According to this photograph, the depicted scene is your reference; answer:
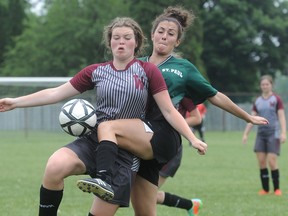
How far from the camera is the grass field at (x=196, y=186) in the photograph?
9305mm

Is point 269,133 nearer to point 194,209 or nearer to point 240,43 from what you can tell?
point 194,209

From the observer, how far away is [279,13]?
52.8 m

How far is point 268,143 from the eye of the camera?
11.5 meters

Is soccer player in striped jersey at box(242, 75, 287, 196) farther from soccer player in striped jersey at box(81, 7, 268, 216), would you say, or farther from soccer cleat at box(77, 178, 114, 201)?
soccer cleat at box(77, 178, 114, 201)

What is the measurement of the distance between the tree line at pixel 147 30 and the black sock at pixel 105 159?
118 ft

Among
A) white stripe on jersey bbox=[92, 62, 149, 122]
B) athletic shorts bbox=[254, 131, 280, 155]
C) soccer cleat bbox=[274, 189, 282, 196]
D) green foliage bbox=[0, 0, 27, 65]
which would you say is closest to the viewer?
white stripe on jersey bbox=[92, 62, 149, 122]

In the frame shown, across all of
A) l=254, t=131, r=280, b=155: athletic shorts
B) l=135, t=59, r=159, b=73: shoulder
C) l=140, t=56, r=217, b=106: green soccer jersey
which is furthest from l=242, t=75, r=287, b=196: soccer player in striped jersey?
l=135, t=59, r=159, b=73: shoulder

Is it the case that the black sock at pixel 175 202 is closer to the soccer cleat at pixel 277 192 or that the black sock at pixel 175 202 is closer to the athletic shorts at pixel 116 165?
the athletic shorts at pixel 116 165

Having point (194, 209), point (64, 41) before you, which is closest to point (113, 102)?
point (194, 209)

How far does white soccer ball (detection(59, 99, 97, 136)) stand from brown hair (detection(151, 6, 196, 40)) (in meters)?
0.98

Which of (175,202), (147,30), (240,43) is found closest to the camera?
(175,202)

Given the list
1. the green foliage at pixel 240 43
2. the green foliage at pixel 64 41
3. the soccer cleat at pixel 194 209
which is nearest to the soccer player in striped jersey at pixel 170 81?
the soccer cleat at pixel 194 209

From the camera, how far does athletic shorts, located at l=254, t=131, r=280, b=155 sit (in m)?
11.5

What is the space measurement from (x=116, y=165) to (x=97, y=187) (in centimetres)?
40
